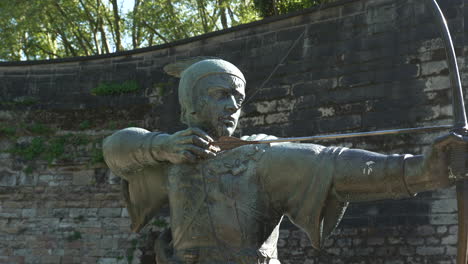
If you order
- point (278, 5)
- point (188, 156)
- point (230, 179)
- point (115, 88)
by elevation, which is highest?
point (278, 5)

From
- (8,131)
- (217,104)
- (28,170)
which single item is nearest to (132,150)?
(217,104)

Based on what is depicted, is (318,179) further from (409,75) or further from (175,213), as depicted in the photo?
(409,75)

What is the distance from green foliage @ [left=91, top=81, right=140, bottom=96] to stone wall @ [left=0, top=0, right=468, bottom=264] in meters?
0.02

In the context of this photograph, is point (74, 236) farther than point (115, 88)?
No

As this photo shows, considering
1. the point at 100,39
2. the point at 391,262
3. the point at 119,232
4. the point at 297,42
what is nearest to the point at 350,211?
the point at 391,262

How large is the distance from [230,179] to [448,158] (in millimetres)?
1110

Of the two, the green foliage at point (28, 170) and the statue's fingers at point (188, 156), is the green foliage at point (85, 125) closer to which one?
the green foliage at point (28, 170)

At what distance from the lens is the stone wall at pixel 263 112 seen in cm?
965

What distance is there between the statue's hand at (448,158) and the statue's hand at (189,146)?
109cm

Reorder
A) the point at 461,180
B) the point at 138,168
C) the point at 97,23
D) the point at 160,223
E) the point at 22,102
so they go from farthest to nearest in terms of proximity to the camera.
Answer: the point at 97,23 → the point at 22,102 → the point at 160,223 → the point at 138,168 → the point at 461,180

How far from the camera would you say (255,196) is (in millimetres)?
3537

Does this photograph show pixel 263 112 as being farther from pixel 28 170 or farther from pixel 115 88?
pixel 28 170

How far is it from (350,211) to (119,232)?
4362mm

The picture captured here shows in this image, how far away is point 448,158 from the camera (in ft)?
9.55
